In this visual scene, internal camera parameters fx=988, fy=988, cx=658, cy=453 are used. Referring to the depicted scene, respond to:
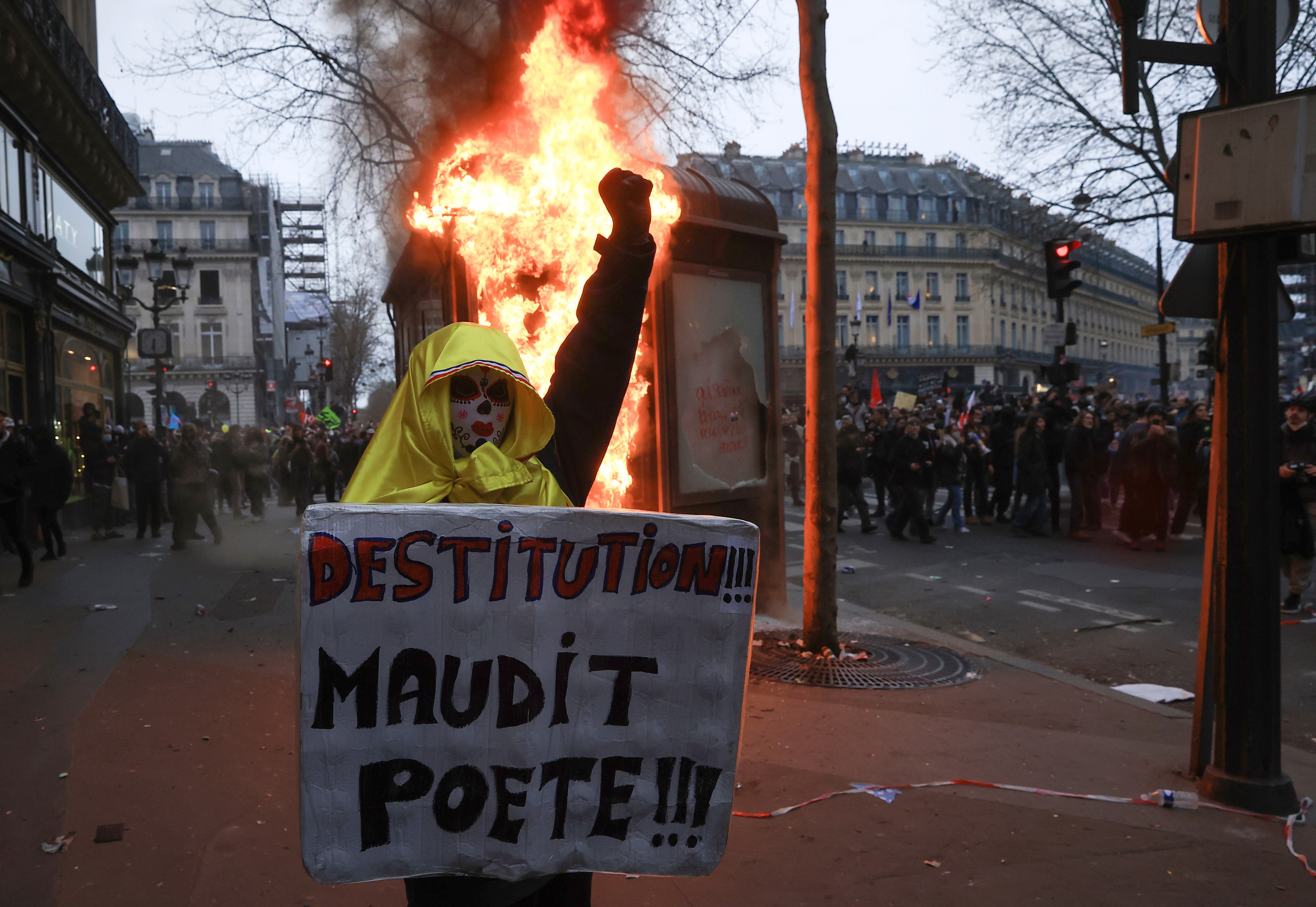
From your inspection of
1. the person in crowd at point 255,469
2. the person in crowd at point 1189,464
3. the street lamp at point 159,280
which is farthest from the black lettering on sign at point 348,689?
the street lamp at point 159,280

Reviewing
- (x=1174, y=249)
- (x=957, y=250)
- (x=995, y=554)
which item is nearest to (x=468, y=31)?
A: (x=995, y=554)

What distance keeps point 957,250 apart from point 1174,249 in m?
48.5

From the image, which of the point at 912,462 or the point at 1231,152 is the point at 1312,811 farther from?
the point at 912,462

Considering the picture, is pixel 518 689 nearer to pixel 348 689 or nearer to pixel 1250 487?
pixel 348 689

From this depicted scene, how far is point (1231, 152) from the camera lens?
13.5 ft

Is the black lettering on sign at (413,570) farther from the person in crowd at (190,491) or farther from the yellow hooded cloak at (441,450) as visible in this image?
the person in crowd at (190,491)

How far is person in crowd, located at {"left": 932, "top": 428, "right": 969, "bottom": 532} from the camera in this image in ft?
47.0

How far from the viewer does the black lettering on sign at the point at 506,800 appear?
2119 mm

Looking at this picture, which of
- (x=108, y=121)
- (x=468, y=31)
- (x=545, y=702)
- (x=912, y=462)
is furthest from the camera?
(x=108, y=121)

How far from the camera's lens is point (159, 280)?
61.6ft

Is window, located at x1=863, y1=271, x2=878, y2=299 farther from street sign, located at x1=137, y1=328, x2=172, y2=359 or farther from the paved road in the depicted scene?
the paved road

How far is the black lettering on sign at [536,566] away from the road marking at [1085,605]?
7855 mm

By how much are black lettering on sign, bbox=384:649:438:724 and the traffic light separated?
10855mm

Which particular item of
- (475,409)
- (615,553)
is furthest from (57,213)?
(615,553)
